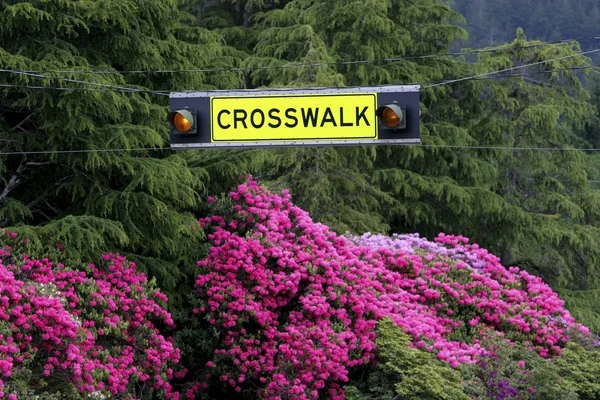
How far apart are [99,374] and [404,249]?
5.17m

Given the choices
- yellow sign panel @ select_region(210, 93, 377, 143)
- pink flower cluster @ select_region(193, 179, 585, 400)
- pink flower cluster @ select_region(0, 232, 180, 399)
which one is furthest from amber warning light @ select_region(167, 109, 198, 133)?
pink flower cluster @ select_region(193, 179, 585, 400)

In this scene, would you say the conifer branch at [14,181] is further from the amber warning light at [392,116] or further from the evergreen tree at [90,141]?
the amber warning light at [392,116]

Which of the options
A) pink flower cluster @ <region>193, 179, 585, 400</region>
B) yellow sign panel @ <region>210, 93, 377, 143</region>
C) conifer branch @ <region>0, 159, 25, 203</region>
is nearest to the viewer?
yellow sign panel @ <region>210, 93, 377, 143</region>

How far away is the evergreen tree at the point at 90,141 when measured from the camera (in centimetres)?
925

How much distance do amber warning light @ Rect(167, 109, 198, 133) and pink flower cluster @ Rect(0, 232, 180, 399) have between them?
173cm

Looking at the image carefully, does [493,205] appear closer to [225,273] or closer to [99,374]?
[225,273]

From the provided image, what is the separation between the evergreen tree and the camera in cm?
925

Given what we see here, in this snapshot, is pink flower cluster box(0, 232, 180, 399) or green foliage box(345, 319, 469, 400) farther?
green foliage box(345, 319, 469, 400)

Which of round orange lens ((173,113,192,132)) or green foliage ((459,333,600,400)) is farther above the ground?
round orange lens ((173,113,192,132))

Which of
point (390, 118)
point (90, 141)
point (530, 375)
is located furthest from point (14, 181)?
point (530, 375)

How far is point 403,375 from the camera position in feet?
31.1

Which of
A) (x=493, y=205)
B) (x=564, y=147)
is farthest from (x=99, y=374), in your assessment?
(x=564, y=147)

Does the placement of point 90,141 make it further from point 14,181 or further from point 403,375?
point 403,375

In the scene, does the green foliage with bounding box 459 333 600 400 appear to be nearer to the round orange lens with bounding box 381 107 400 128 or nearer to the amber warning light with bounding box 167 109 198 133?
the round orange lens with bounding box 381 107 400 128
